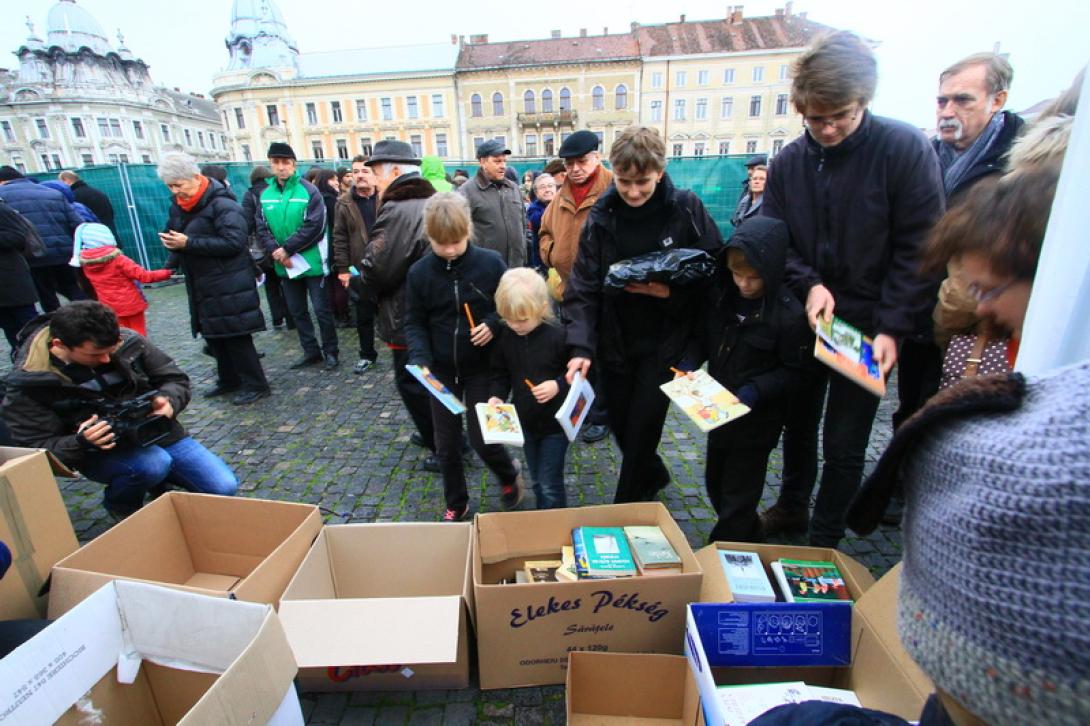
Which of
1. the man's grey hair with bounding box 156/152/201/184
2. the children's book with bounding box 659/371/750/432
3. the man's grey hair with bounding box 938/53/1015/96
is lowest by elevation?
the children's book with bounding box 659/371/750/432

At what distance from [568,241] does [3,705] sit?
324 centimetres

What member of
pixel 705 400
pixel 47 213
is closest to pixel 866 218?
pixel 705 400

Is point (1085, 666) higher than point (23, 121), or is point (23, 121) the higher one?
point (23, 121)

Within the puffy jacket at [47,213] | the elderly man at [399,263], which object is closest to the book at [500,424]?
the elderly man at [399,263]

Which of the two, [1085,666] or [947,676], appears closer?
[1085,666]

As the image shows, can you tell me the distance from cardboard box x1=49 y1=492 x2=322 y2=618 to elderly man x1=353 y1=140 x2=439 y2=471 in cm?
132

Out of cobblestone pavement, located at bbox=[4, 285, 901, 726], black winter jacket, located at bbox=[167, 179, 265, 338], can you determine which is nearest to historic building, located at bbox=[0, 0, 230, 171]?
black winter jacket, located at bbox=[167, 179, 265, 338]

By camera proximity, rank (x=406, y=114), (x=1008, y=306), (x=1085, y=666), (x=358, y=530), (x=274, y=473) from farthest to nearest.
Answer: (x=406, y=114) < (x=274, y=473) < (x=358, y=530) < (x=1008, y=306) < (x=1085, y=666)

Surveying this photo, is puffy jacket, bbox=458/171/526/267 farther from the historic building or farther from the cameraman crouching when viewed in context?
the historic building

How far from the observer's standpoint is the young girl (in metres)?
4.59

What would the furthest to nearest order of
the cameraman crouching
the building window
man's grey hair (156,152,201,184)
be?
the building window < man's grey hair (156,152,201,184) < the cameraman crouching

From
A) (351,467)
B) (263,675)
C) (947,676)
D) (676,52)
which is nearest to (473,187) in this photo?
(351,467)

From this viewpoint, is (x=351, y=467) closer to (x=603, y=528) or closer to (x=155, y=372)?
(x=155, y=372)

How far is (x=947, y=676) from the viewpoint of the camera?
61 cm
